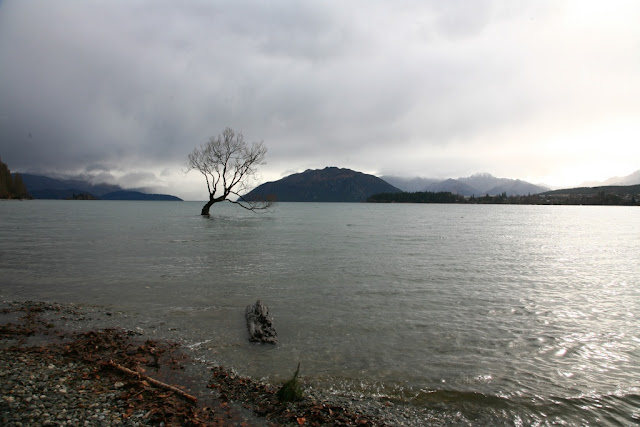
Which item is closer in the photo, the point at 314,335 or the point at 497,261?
the point at 314,335

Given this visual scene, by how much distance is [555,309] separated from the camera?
46.2ft

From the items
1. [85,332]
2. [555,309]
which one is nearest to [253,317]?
[85,332]

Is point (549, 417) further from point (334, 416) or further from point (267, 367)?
point (267, 367)

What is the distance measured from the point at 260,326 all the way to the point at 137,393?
425cm

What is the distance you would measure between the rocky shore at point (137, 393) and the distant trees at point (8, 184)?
741 feet

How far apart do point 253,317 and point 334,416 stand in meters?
5.29

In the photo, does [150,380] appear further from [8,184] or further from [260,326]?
[8,184]

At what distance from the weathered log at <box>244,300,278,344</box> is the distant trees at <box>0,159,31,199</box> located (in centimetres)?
22656

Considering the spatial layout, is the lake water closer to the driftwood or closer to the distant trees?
the driftwood

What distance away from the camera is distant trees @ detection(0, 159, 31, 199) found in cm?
17412

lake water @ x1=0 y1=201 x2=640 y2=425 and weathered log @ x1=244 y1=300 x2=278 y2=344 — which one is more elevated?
weathered log @ x1=244 y1=300 x2=278 y2=344

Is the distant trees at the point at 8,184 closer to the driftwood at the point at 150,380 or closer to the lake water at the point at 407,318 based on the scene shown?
the lake water at the point at 407,318

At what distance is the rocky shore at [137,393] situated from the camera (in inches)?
233

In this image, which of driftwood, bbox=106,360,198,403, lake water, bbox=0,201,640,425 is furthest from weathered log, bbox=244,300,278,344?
driftwood, bbox=106,360,198,403
